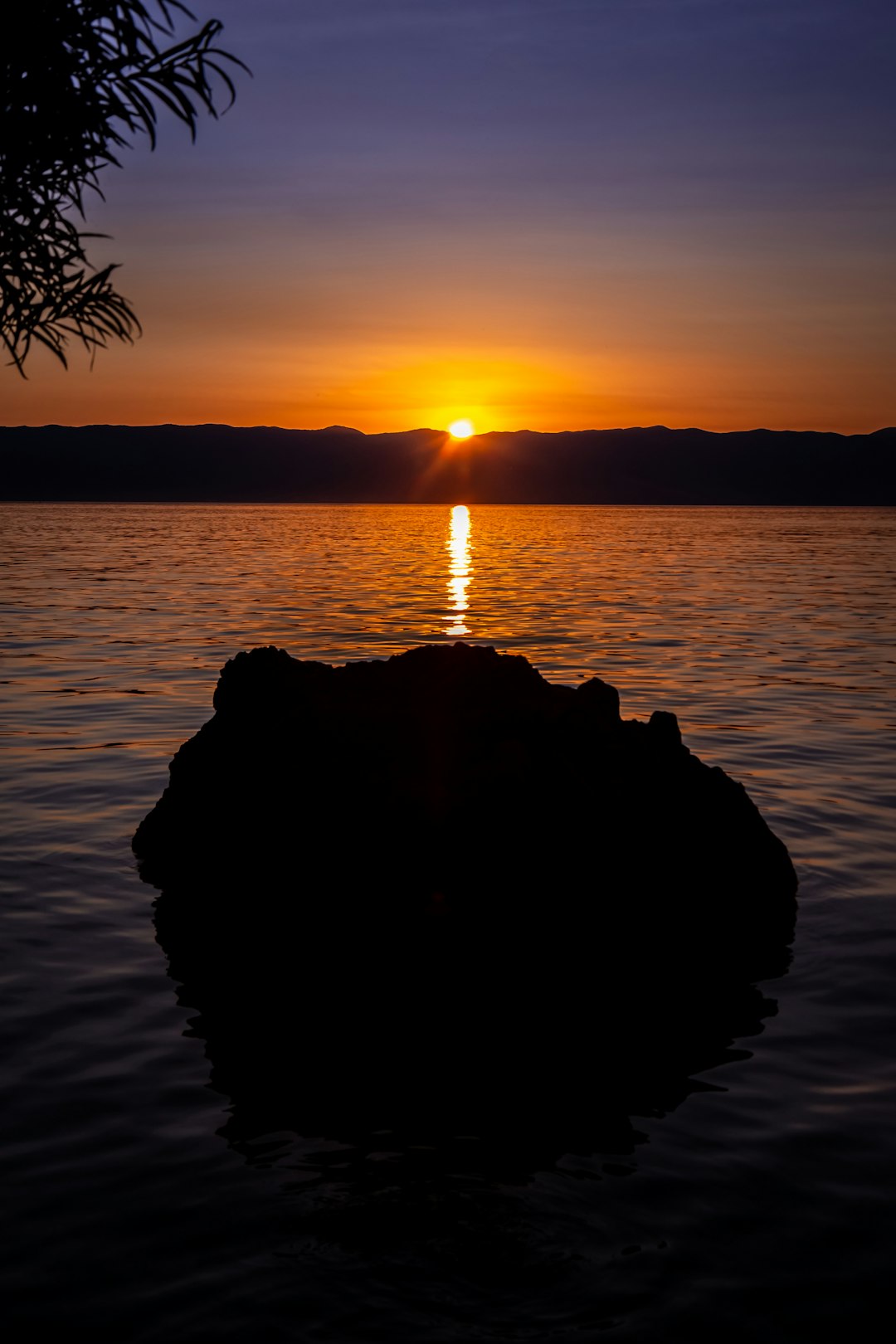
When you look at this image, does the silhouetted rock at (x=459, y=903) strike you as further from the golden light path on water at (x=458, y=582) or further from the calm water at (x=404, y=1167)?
the golden light path on water at (x=458, y=582)

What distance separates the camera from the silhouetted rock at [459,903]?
215 inches

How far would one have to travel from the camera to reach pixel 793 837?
9.56 metres

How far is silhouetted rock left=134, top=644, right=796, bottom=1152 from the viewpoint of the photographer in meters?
5.47

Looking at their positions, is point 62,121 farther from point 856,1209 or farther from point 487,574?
point 487,574

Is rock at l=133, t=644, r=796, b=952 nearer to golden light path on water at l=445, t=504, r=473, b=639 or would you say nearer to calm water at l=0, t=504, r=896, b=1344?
calm water at l=0, t=504, r=896, b=1344

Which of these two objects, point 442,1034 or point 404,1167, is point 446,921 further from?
point 404,1167

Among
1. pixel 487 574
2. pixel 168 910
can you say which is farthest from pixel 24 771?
pixel 487 574

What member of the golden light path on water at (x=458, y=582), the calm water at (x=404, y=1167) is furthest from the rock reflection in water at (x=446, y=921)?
the golden light path on water at (x=458, y=582)

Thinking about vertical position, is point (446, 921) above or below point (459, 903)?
below

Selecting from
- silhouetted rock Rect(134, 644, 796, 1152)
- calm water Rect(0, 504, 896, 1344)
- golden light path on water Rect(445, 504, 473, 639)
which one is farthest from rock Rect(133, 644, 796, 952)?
golden light path on water Rect(445, 504, 473, 639)

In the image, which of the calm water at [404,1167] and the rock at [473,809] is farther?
the rock at [473,809]

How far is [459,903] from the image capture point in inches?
273

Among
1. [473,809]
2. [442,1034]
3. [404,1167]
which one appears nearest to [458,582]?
[473,809]

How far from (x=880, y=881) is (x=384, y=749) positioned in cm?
362
